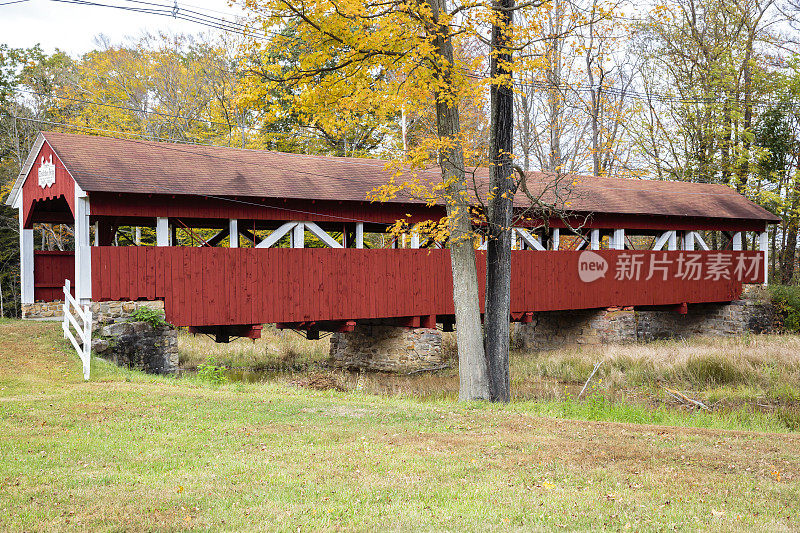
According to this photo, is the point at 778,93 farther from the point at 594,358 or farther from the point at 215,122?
the point at 215,122

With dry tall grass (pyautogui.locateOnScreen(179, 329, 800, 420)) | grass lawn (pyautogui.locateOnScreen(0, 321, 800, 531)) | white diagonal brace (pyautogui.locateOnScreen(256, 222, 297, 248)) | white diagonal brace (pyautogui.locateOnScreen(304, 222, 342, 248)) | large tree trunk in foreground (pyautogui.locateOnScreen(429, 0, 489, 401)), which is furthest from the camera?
white diagonal brace (pyautogui.locateOnScreen(304, 222, 342, 248))

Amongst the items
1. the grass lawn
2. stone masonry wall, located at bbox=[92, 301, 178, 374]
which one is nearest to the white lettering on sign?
stone masonry wall, located at bbox=[92, 301, 178, 374]

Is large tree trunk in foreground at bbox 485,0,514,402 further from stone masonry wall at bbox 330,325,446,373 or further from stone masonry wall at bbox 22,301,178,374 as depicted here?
stone masonry wall at bbox 330,325,446,373

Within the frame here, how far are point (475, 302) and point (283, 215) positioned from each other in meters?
5.67

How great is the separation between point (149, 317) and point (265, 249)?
9.41ft

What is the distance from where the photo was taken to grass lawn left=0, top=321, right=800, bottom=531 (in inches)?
172

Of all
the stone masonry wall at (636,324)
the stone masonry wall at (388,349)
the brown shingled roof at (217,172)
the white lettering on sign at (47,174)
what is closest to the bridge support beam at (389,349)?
the stone masonry wall at (388,349)

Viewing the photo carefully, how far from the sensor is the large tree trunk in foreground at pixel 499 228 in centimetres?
1034

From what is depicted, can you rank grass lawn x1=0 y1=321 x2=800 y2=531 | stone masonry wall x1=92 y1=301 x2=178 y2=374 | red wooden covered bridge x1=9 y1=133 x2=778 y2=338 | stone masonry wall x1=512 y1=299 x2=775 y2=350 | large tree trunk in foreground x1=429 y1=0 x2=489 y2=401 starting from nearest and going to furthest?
grass lawn x1=0 y1=321 x2=800 y2=531 → large tree trunk in foreground x1=429 y1=0 x2=489 y2=401 → stone masonry wall x1=92 y1=301 x2=178 y2=374 → red wooden covered bridge x1=9 y1=133 x2=778 y2=338 → stone masonry wall x1=512 y1=299 x2=775 y2=350

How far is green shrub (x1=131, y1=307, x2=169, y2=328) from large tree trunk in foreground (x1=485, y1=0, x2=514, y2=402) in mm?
5960

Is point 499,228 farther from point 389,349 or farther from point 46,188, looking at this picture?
point 46,188

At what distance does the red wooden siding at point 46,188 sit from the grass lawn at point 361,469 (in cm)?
546

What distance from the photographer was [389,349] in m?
17.8

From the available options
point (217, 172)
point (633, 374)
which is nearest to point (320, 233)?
point (217, 172)
